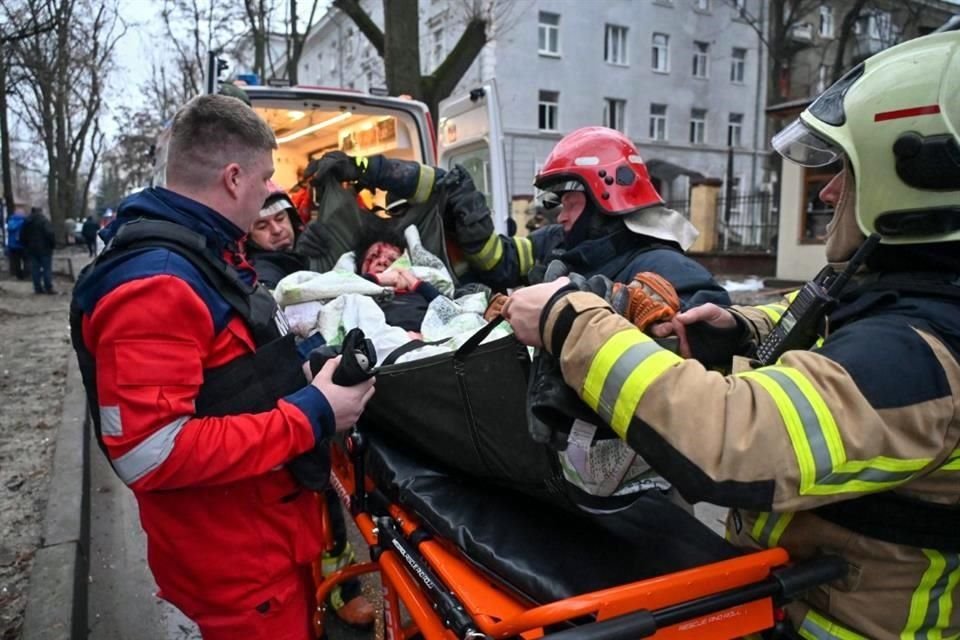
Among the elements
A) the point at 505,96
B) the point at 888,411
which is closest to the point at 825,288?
the point at 888,411

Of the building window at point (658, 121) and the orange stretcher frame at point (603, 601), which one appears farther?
the building window at point (658, 121)

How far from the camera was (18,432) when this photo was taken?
4.93 metres

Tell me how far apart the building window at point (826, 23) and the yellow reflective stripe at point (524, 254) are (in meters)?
33.5

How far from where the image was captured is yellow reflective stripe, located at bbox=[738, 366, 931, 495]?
1.07 metres

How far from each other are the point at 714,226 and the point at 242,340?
617 inches

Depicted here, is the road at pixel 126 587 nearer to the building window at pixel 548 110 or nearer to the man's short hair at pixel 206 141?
the man's short hair at pixel 206 141

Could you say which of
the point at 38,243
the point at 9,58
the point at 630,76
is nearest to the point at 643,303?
the point at 9,58

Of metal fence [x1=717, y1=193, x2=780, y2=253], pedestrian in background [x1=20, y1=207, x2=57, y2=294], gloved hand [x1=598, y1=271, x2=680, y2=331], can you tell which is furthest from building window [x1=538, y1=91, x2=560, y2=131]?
gloved hand [x1=598, y1=271, x2=680, y2=331]

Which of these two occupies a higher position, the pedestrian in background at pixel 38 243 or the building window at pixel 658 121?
the building window at pixel 658 121

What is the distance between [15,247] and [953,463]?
19.5 metres

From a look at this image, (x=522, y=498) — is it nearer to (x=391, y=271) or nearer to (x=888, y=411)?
(x=888, y=411)

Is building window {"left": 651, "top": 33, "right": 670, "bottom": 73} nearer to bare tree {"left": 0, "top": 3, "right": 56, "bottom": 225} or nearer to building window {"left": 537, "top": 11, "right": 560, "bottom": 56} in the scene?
building window {"left": 537, "top": 11, "right": 560, "bottom": 56}

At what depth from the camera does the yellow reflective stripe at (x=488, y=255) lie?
3.60m

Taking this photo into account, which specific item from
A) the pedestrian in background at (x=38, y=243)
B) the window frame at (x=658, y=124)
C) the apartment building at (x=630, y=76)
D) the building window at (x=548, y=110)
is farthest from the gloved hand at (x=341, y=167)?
the window frame at (x=658, y=124)
